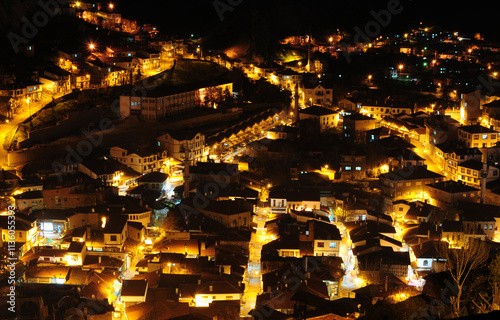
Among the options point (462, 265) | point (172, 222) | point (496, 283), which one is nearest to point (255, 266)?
point (172, 222)

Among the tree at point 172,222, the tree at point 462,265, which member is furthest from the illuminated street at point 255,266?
the tree at point 462,265

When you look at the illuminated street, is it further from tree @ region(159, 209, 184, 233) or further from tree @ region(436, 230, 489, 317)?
tree @ region(436, 230, 489, 317)

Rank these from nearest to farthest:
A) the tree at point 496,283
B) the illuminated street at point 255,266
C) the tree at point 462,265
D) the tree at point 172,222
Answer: the tree at point 496,283 < the tree at point 462,265 < the illuminated street at point 255,266 < the tree at point 172,222

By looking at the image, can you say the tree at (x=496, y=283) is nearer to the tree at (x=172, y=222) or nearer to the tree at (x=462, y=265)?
the tree at (x=462, y=265)

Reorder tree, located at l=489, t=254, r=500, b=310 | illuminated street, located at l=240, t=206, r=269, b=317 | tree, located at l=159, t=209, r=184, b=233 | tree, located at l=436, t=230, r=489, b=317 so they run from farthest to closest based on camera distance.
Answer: tree, located at l=159, t=209, r=184, b=233 → illuminated street, located at l=240, t=206, r=269, b=317 → tree, located at l=436, t=230, r=489, b=317 → tree, located at l=489, t=254, r=500, b=310

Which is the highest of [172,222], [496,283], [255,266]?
[496,283]

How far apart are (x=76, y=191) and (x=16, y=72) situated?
6.80 meters

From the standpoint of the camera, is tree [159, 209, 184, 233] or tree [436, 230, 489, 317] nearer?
tree [436, 230, 489, 317]

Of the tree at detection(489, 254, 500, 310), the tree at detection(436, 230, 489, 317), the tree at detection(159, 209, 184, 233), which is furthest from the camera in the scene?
the tree at detection(159, 209, 184, 233)

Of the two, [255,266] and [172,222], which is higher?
[172,222]

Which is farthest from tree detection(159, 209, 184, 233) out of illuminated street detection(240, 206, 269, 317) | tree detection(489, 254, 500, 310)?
tree detection(489, 254, 500, 310)

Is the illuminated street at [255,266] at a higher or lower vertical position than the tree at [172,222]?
lower

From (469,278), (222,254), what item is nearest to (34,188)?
(222,254)

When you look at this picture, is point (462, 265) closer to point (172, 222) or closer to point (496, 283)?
point (496, 283)
